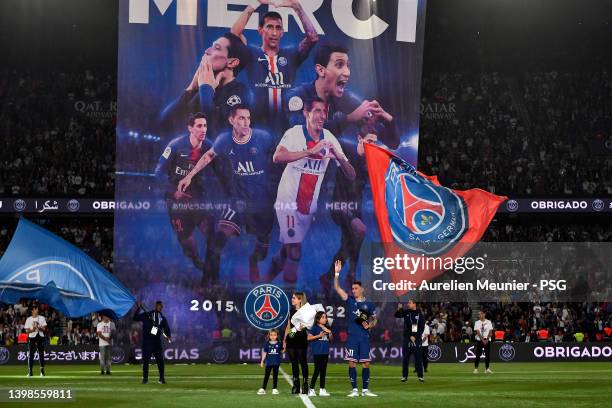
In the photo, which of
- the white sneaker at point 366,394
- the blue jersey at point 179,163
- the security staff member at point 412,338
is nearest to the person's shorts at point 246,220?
the blue jersey at point 179,163

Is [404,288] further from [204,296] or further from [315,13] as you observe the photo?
[315,13]

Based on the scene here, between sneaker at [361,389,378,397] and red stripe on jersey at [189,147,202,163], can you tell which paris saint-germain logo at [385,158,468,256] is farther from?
sneaker at [361,389,378,397]

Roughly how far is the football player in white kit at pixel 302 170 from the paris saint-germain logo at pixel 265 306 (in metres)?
1.10

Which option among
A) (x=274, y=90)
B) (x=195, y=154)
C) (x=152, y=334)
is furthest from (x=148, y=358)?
(x=274, y=90)

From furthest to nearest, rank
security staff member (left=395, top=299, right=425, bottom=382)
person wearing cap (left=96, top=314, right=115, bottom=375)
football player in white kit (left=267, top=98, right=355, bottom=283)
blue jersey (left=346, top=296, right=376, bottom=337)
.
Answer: football player in white kit (left=267, top=98, right=355, bottom=283)
person wearing cap (left=96, top=314, right=115, bottom=375)
security staff member (left=395, top=299, right=425, bottom=382)
blue jersey (left=346, top=296, right=376, bottom=337)

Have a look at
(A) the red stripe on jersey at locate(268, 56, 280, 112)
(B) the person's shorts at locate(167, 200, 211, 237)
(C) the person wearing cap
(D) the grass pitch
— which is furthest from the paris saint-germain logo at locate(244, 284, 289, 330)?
(A) the red stripe on jersey at locate(268, 56, 280, 112)

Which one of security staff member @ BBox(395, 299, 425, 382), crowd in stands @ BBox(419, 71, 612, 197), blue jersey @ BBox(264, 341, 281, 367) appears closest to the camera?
blue jersey @ BBox(264, 341, 281, 367)

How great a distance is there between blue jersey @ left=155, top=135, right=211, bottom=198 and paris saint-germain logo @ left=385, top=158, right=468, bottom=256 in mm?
6747

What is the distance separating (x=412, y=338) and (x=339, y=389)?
4352 millimetres

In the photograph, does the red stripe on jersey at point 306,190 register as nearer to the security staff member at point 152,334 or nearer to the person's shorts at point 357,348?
the security staff member at point 152,334

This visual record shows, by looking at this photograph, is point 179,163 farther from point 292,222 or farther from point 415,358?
point 415,358

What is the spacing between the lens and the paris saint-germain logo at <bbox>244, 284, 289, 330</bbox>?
115 feet

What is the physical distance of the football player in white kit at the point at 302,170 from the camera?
35.4 meters

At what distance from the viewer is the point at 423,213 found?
1236 inches
